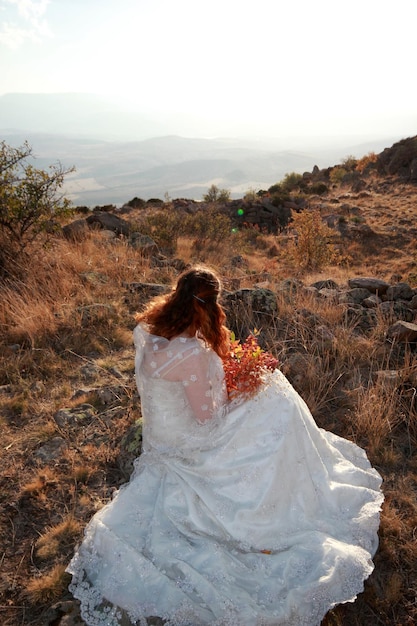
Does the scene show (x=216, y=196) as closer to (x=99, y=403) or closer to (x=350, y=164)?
(x=350, y=164)

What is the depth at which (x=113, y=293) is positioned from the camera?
6152mm

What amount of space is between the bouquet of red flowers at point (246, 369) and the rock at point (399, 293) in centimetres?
406

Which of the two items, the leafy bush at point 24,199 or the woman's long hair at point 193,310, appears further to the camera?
the leafy bush at point 24,199

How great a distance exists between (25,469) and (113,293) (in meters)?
3.18

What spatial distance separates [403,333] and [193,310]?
306 centimetres

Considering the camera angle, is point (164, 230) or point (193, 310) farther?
point (164, 230)

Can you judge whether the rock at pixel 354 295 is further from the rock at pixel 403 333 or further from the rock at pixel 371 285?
the rock at pixel 403 333

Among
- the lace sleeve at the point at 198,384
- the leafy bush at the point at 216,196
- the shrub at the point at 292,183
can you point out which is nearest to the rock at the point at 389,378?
the lace sleeve at the point at 198,384

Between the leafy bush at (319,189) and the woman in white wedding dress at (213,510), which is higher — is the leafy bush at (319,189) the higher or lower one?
the higher one

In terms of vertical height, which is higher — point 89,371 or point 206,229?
point 206,229

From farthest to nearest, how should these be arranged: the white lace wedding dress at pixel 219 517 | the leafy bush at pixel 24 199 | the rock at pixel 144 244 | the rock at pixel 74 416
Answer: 1. the rock at pixel 144 244
2. the leafy bush at pixel 24 199
3. the rock at pixel 74 416
4. the white lace wedding dress at pixel 219 517

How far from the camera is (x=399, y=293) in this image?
6.24 meters

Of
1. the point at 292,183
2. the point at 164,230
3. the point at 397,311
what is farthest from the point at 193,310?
the point at 292,183

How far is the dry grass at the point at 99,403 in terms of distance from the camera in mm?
2602
